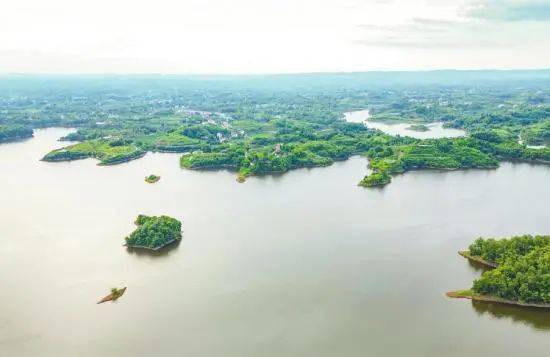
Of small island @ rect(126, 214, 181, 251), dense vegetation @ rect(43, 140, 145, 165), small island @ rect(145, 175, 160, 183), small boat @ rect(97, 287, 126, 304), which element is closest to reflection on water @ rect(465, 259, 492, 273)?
small island @ rect(126, 214, 181, 251)

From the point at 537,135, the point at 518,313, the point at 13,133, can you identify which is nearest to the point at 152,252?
the point at 518,313

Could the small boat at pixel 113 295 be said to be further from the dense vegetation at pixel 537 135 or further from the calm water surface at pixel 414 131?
the dense vegetation at pixel 537 135

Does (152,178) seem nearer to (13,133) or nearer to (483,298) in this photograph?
(483,298)

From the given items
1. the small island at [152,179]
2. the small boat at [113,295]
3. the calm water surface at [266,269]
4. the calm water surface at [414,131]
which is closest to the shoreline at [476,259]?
the calm water surface at [266,269]

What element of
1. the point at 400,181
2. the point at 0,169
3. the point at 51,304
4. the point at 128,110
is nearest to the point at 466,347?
the point at 51,304

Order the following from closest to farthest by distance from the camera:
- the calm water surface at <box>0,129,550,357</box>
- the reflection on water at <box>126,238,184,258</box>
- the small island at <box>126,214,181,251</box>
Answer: the calm water surface at <box>0,129,550,357</box> < the reflection on water at <box>126,238,184,258</box> < the small island at <box>126,214,181,251</box>

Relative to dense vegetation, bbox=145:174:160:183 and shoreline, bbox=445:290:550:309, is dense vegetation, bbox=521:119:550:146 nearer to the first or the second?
shoreline, bbox=445:290:550:309

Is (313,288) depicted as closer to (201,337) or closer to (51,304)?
(201,337)

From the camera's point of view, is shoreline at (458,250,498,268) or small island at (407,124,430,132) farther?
small island at (407,124,430,132)
